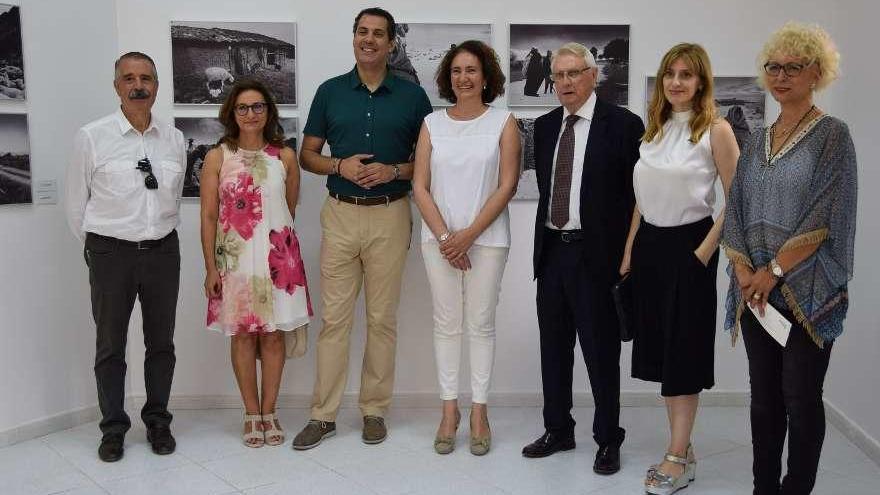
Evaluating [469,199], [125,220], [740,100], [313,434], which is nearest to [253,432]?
[313,434]

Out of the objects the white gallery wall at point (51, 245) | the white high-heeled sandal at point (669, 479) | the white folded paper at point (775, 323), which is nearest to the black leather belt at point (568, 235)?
the white folded paper at point (775, 323)

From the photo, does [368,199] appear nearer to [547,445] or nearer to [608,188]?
[608,188]

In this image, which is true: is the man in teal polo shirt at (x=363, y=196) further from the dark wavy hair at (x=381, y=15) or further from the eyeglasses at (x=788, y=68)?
the eyeglasses at (x=788, y=68)

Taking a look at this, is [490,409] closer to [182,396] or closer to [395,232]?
[395,232]

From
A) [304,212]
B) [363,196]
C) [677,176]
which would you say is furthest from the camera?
[304,212]

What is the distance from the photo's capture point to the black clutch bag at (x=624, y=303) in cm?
326

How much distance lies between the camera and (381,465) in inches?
139

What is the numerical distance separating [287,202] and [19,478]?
1629 mm

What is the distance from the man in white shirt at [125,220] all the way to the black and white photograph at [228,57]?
0.55 metres

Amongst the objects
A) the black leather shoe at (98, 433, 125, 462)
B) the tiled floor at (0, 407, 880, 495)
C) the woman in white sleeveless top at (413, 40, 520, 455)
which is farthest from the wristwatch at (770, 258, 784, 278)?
the black leather shoe at (98, 433, 125, 462)

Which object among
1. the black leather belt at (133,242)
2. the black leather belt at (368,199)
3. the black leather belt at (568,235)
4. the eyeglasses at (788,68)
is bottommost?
the black leather belt at (133,242)

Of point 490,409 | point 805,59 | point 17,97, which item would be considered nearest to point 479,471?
point 490,409

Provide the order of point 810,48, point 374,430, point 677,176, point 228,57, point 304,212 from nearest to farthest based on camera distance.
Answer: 1. point 810,48
2. point 677,176
3. point 374,430
4. point 228,57
5. point 304,212

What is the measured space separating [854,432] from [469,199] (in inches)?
83.0
